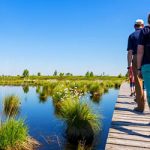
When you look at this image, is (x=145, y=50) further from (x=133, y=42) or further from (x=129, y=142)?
(x=133, y=42)

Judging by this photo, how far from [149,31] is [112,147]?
1874mm

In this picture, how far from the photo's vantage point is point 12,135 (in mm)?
7547

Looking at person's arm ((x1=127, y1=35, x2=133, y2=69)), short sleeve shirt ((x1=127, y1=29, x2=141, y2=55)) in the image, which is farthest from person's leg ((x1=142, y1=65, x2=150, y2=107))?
short sleeve shirt ((x1=127, y1=29, x2=141, y2=55))

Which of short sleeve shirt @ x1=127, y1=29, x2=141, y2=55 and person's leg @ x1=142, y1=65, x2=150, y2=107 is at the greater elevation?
short sleeve shirt @ x1=127, y1=29, x2=141, y2=55

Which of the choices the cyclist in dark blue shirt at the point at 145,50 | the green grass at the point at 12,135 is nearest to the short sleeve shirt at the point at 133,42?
the cyclist in dark blue shirt at the point at 145,50

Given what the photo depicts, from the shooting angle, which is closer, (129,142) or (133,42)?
(129,142)

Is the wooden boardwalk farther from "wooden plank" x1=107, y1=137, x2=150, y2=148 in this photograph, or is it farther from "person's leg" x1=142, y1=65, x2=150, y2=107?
"person's leg" x1=142, y1=65, x2=150, y2=107

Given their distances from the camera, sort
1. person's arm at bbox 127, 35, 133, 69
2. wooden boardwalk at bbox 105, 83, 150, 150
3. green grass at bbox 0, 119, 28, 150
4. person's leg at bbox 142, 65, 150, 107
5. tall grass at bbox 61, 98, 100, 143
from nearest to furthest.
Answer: wooden boardwalk at bbox 105, 83, 150, 150, person's leg at bbox 142, 65, 150, 107, green grass at bbox 0, 119, 28, 150, person's arm at bbox 127, 35, 133, 69, tall grass at bbox 61, 98, 100, 143

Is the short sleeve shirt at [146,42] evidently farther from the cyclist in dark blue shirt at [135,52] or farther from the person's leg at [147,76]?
the cyclist in dark blue shirt at [135,52]

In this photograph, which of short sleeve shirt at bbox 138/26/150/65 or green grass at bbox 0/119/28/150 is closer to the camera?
short sleeve shirt at bbox 138/26/150/65

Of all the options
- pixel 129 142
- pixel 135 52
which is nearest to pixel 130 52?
pixel 135 52

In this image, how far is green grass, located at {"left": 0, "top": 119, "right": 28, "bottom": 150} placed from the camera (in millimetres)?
7411

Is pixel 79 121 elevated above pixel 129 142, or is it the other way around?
pixel 129 142

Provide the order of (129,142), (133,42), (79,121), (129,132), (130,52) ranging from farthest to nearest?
(79,121), (133,42), (130,52), (129,132), (129,142)
